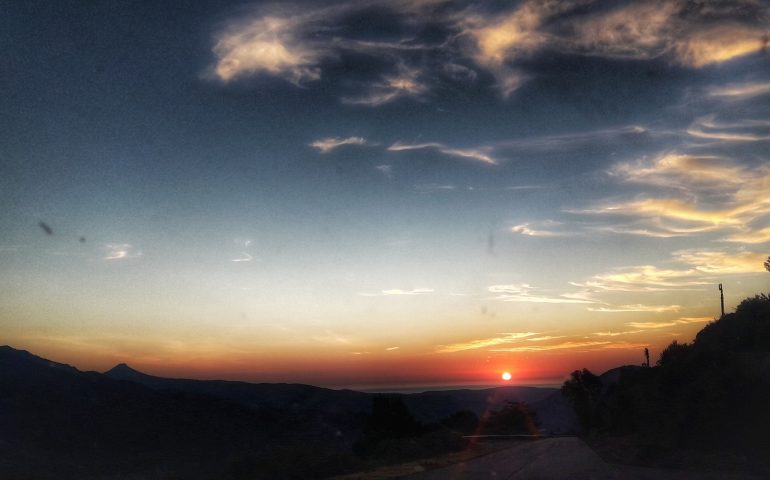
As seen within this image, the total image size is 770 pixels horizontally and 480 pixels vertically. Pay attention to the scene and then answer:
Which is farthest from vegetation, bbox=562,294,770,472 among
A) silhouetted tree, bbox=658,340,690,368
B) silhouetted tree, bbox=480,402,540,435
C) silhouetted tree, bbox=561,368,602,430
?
silhouetted tree, bbox=561,368,602,430

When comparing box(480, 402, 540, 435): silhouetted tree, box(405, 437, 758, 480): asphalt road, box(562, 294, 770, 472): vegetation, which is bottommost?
box(480, 402, 540, 435): silhouetted tree

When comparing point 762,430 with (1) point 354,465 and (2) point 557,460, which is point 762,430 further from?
(1) point 354,465

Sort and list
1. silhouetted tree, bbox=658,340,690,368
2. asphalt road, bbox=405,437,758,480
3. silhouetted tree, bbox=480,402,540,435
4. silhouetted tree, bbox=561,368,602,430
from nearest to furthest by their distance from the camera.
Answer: asphalt road, bbox=405,437,758,480 → silhouetted tree, bbox=658,340,690,368 → silhouetted tree, bbox=480,402,540,435 → silhouetted tree, bbox=561,368,602,430

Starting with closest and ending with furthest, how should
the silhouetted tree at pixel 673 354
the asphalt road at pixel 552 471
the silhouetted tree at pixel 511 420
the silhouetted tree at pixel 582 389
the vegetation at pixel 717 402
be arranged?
the asphalt road at pixel 552 471 → the vegetation at pixel 717 402 → the silhouetted tree at pixel 673 354 → the silhouetted tree at pixel 511 420 → the silhouetted tree at pixel 582 389

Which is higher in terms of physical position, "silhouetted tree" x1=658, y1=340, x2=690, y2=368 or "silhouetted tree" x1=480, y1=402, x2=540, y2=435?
"silhouetted tree" x1=658, y1=340, x2=690, y2=368

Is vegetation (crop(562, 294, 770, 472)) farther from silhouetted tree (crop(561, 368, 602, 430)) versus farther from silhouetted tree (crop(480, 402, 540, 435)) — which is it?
silhouetted tree (crop(561, 368, 602, 430))

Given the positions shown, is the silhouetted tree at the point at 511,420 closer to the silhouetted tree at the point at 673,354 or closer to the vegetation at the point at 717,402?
the silhouetted tree at the point at 673,354

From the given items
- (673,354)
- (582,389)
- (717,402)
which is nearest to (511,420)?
(582,389)

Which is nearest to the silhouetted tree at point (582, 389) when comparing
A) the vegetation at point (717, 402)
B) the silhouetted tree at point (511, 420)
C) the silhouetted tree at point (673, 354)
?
the silhouetted tree at point (511, 420)

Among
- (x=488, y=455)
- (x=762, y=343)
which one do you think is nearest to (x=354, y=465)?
(x=488, y=455)

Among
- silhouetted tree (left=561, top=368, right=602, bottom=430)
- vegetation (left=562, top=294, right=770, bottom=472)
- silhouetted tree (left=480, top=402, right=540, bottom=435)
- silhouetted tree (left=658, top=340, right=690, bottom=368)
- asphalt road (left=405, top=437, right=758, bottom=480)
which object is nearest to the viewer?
asphalt road (left=405, top=437, right=758, bottom=480)

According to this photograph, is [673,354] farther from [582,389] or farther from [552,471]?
[582,389]

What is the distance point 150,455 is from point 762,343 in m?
181

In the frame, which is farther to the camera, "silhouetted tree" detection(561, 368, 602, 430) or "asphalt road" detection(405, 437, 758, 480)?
"silhouetted tree" detection(561, 368, 602, 430)
